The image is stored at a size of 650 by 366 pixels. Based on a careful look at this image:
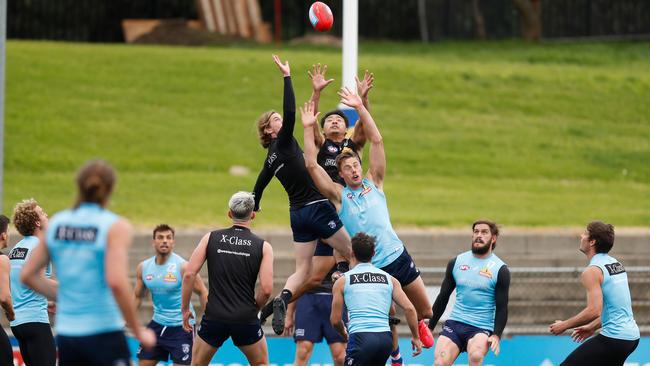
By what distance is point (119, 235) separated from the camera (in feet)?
24.8

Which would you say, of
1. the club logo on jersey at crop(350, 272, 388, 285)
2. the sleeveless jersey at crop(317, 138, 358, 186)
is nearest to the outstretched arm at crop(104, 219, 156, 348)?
the club logo on jersey at crop(350, 272, 388, 285)

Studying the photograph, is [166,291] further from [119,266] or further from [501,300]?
[119,266]

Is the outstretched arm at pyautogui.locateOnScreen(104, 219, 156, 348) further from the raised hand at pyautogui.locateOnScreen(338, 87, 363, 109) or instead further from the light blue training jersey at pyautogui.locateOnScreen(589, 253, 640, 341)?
the light blue training jersey at pyautogui.locateOnScreen(589, 253, 640, 341)

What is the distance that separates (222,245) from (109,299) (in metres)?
3.54

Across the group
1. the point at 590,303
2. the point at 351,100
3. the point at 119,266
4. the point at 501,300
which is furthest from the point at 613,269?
the point at 119,266

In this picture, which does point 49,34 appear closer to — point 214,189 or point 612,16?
point 214,189

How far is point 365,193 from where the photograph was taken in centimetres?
1173

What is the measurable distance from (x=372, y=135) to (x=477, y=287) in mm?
1952

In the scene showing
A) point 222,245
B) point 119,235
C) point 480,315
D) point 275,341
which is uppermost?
point 119,235

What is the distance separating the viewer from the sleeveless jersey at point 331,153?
12.2 metres

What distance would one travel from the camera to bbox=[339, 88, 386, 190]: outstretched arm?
11484mm

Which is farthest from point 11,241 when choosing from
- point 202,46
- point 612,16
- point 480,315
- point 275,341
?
point 612,16

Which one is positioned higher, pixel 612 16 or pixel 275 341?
pixel 612 16

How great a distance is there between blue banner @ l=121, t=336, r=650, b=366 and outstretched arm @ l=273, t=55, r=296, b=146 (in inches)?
149
